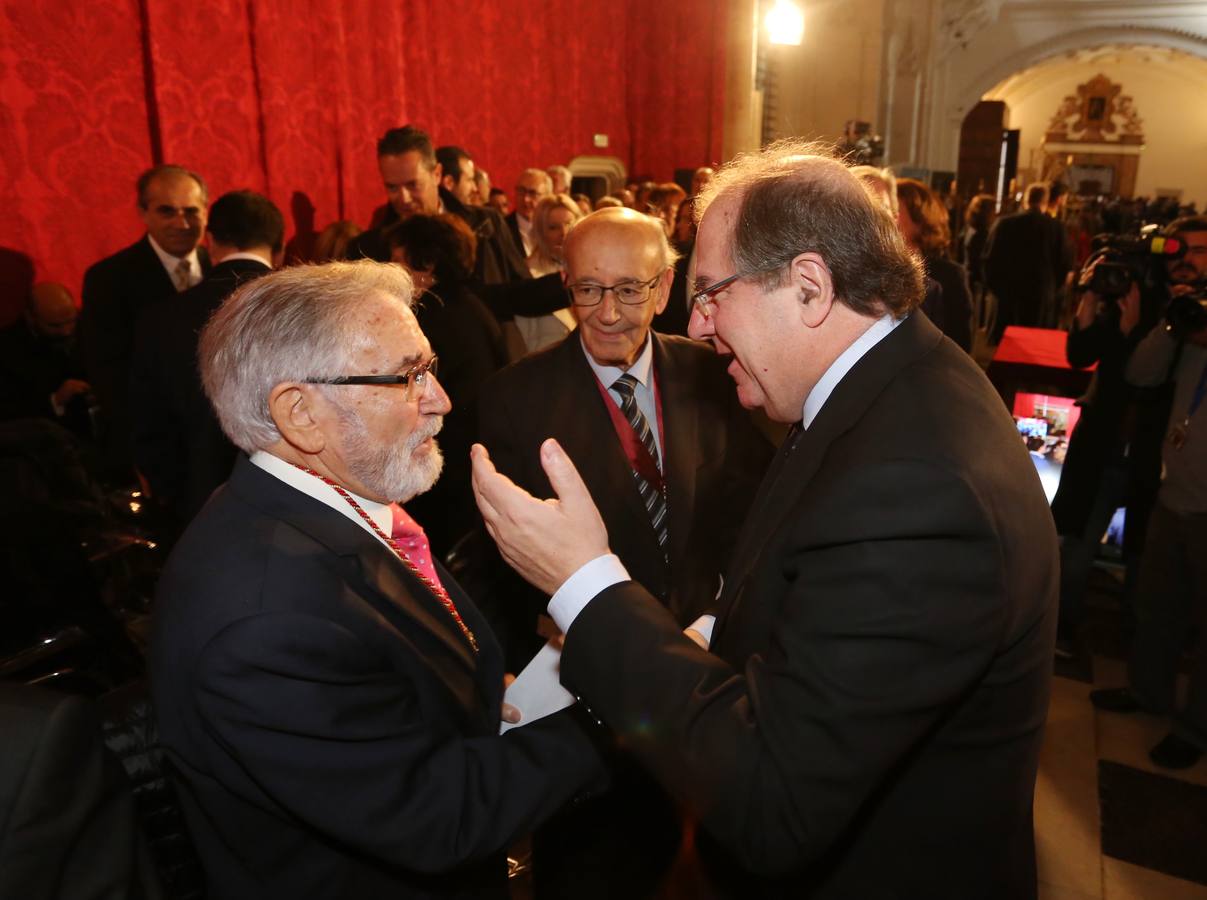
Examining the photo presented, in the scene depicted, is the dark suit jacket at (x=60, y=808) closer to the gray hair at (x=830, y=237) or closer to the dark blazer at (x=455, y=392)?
the gray hair at (x=830, y=237)

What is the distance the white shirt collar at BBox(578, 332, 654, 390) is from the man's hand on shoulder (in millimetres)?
1074

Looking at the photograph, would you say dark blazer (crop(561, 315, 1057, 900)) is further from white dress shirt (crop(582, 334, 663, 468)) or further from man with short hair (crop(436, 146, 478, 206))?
man with short hair (crop(436, 146, 478, 206))

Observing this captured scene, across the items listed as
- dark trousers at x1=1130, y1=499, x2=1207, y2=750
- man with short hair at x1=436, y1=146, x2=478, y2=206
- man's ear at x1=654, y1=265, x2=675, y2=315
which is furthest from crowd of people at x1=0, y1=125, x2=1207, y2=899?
man with short hair at x1=436, y1=146, x2=478, y2=206

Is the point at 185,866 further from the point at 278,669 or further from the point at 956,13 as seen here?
the point at 956,13

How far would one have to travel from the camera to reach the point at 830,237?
1153mm

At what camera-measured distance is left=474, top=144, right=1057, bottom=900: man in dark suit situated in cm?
94

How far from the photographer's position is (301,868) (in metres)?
1.25

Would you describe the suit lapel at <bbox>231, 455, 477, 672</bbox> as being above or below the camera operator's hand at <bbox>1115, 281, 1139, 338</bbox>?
below

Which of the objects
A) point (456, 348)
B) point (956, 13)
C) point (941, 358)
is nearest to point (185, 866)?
point (941, 358)

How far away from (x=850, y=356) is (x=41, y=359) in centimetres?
351

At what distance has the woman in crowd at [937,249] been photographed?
11.0 ft

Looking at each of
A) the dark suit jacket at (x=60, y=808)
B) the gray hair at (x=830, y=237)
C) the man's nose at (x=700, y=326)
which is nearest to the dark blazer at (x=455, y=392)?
the man's nose at (x=700, y=326)

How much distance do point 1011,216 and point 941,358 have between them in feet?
23.6

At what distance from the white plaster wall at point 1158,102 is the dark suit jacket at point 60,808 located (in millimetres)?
24203
